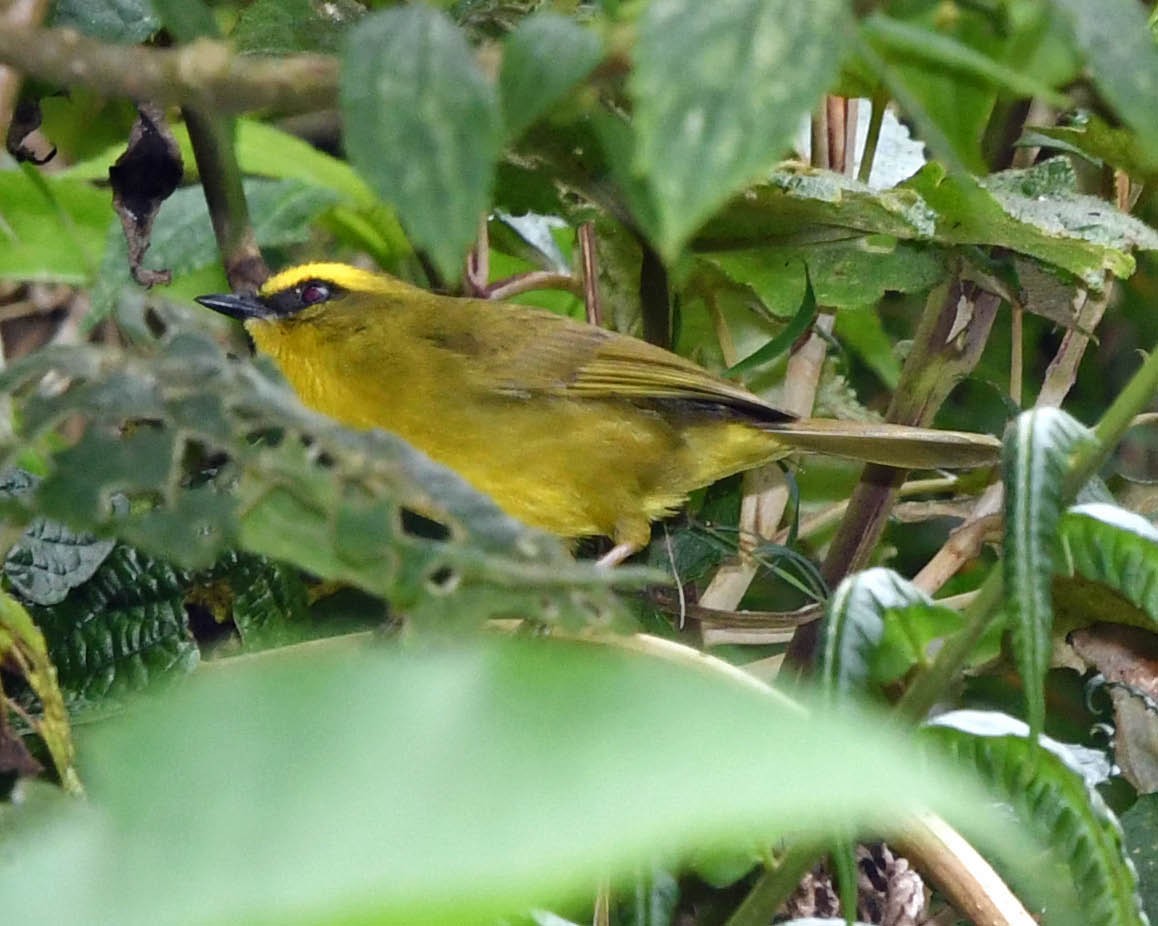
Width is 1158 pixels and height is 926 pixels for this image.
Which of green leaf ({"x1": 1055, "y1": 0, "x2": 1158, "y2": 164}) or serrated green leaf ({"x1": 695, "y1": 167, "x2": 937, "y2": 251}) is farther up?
green leaf ({"x1": 1055, "y1": 0, "x2": 1158, "y2": 164})

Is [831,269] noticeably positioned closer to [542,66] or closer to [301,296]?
[301,296]

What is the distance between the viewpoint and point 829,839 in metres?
1.05

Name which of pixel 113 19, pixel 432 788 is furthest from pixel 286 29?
pixel 432 788

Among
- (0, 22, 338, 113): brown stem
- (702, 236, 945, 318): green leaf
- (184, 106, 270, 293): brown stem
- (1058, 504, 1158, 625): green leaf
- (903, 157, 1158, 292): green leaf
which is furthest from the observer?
(702, 236, 945, 318): green leaf

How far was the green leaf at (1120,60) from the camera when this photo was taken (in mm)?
630

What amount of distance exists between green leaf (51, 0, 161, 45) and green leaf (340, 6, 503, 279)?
117 cm

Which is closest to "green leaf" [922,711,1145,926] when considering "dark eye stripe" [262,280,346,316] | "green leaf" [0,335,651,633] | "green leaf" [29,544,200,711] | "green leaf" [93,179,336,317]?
"green leaf" [0,335,651,633]

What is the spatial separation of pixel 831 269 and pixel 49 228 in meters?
1.11

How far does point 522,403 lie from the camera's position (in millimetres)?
2512

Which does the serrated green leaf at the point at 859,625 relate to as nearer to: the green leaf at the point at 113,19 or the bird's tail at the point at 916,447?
the bird's tail at the point at 916,447

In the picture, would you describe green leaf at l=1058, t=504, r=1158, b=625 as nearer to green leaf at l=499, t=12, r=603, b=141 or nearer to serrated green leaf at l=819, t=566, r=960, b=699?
serrated green leaf at l=819, t=566, r=960, b=699

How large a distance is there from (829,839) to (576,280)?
1461 millimetres

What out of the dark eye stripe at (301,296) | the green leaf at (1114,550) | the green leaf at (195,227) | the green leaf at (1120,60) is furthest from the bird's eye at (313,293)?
the green leaf at (1120,60)

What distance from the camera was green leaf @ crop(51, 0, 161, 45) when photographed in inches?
67.8
